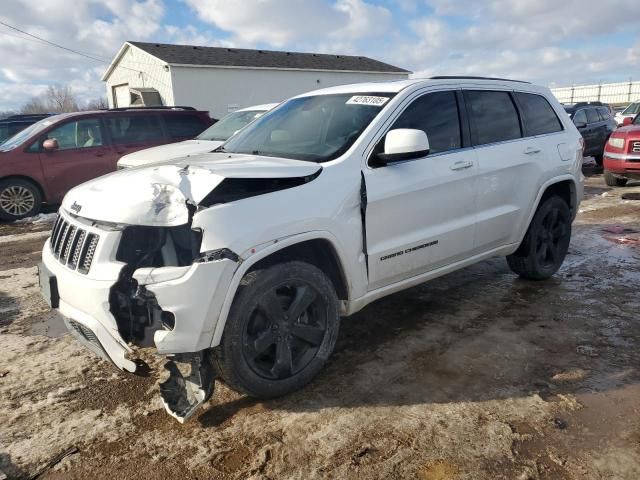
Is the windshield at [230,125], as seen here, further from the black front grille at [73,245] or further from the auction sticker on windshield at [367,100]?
the black front grille at [73,245]

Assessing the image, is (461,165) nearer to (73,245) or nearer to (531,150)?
(531,150)

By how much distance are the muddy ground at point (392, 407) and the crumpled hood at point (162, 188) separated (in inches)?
45.6

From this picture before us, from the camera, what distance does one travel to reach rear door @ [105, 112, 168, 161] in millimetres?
9477

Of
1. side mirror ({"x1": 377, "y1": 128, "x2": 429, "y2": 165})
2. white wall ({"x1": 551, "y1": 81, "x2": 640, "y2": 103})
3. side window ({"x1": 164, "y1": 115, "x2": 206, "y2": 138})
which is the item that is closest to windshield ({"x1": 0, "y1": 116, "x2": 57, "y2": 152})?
side window ({"x1": 164, "y1": 115, "x2": 206, "y2": 138})

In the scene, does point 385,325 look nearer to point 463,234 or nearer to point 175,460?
point 463,234

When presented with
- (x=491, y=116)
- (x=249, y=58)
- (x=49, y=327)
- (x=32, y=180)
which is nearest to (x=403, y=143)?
(x=491, y=116)

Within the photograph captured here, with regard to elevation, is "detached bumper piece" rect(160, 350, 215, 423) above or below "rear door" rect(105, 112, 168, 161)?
below

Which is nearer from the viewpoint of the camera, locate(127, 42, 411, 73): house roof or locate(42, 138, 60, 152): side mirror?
locate(42, 138, 60, 152): side mirror

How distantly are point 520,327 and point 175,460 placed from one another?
2.74 meters

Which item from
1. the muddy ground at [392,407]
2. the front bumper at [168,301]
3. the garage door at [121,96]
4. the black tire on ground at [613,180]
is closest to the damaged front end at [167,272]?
the front bumper at [168,301]

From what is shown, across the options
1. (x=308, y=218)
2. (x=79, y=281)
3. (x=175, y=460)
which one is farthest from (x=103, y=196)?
(x=175, y=460)

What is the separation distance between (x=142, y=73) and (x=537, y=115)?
26.5 meters

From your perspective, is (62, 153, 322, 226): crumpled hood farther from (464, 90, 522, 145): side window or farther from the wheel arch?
the wheel arch

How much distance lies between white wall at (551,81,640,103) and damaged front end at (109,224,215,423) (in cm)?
4221
